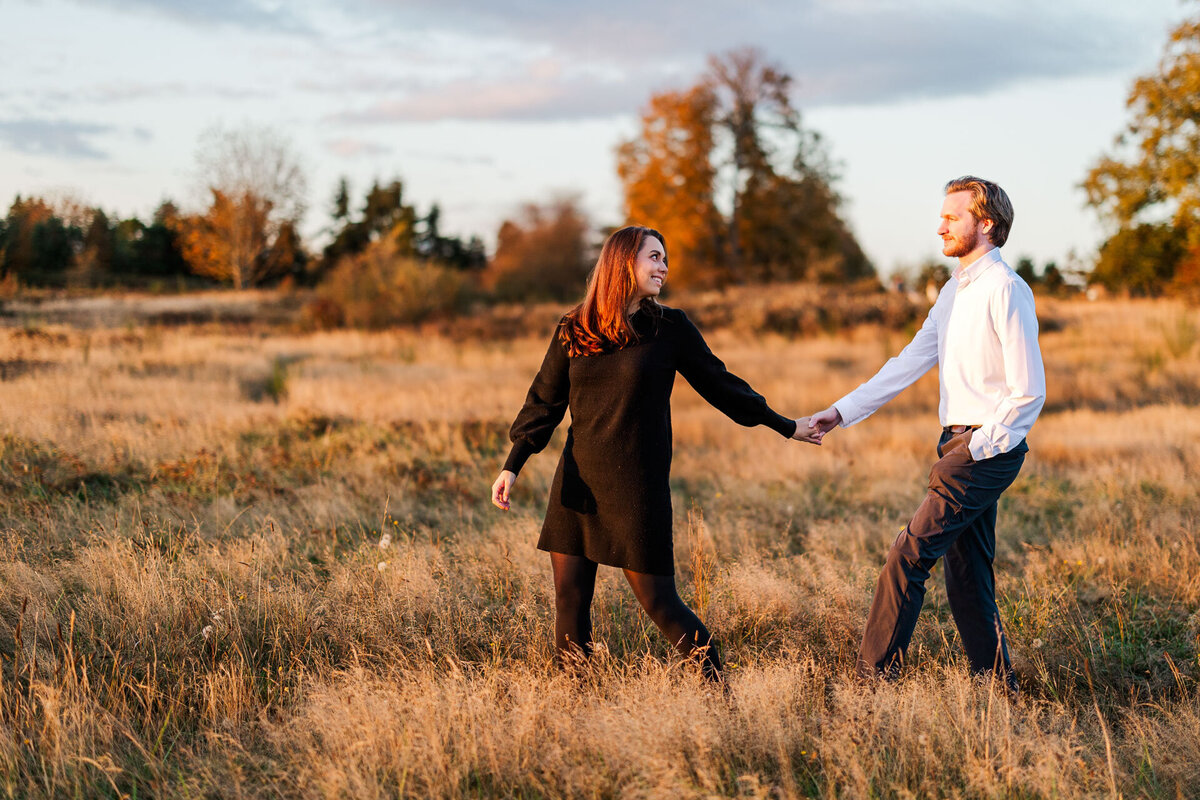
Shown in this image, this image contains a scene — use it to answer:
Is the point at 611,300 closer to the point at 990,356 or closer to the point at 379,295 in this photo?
the point at 990,356

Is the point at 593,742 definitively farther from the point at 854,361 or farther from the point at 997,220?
the point at 854,361

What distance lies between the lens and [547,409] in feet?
11.8

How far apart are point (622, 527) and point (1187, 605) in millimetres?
3530

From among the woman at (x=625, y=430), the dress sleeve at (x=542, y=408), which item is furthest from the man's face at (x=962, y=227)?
the dress sleeve at (x=542, y=408)

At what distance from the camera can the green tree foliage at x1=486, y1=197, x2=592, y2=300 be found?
1599 inches

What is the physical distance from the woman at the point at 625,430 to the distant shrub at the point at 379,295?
952 inches

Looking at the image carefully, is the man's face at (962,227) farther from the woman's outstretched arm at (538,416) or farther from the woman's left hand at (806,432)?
the woman's outstretched arm at (538,416)

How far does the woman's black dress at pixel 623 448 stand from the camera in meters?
3.33

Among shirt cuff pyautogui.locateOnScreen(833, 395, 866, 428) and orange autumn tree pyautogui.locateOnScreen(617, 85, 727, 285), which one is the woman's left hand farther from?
orange autumn tree pyautogui.locateOnScreen(617, 85, 727, 285)

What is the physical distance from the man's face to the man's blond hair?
2cm

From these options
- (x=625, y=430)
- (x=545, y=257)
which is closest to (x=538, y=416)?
(x=625, y=430)

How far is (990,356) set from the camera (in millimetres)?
3340

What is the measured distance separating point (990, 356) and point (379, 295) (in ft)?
83.0

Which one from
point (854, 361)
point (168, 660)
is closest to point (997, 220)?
point (168, 660)
